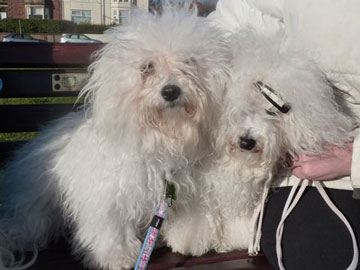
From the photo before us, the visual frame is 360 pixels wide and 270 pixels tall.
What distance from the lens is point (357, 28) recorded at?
1771 mm

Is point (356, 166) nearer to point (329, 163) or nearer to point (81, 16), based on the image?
point (329, 163)

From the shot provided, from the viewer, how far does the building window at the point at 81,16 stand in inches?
1430

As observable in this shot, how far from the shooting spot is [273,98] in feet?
5.70

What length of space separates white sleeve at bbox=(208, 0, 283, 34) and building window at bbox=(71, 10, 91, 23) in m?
35.4

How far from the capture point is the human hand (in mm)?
1887

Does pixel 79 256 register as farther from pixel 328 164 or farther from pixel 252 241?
pixel 328 164

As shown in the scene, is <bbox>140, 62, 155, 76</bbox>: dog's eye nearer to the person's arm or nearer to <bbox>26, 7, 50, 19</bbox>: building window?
the person's arm

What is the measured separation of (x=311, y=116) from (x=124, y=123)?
0.77m

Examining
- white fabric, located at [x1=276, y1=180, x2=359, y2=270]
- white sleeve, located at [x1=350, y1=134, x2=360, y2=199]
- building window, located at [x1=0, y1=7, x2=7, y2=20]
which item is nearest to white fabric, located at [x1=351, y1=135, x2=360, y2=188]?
white sleeve, located at [x1=350, y1=134, x2=360, y2=199]

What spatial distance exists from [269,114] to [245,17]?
0.71 metres

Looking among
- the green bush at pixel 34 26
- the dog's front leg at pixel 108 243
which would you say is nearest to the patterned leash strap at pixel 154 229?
the dog's front leg at pixel 108 243

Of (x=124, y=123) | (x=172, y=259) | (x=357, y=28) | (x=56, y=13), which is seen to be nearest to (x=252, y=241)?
(x=172, y=259)

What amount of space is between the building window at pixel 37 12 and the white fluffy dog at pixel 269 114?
43.8 metres

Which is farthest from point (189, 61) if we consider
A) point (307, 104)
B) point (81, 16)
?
point (81, 16)
